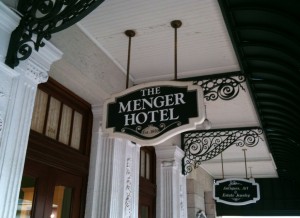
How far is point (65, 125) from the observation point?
3.40 meters

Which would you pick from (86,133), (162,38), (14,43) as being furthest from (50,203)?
(162,38)

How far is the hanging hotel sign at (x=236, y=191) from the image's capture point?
6949mm

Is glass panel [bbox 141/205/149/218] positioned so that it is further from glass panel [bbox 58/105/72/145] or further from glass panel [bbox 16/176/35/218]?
Result: glass panel [bbox 16/176/35/218]

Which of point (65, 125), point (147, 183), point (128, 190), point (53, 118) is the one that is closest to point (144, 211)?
point (147, 183)

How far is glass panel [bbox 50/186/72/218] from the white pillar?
1.03 metres

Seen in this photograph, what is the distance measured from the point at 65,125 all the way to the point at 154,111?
1.30 metres

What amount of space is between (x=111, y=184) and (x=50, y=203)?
70 centimetres

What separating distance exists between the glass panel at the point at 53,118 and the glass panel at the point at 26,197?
0.50 metres

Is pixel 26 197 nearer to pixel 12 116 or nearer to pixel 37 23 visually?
pixel 12 116

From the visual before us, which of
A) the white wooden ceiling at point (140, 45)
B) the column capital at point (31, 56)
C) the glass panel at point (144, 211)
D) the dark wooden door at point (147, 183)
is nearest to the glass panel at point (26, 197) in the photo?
the column capital at point (31, 56)

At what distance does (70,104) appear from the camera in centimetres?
351

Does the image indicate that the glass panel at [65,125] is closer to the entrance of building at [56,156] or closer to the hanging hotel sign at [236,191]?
the entrance of building at [56,156]

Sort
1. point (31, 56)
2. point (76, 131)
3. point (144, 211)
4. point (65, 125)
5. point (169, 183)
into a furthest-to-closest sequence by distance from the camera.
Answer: point (169, 183)
point (144, 211)
point (76, 131)
point (65, 125)
point (31, 56)

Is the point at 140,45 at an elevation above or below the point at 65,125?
above
